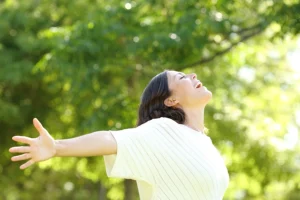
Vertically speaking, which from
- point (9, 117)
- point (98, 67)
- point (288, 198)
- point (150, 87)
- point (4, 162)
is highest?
point (150, 87)

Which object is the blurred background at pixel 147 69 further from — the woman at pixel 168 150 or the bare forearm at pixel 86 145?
the bare forearm at pixel 86 145

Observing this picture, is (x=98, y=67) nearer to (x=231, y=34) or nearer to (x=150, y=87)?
(x=231, y=34)

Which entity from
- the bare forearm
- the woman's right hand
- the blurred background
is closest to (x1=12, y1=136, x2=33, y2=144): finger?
the woman's right hand

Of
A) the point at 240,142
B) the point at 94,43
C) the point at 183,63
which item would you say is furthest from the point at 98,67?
the point at 240,142

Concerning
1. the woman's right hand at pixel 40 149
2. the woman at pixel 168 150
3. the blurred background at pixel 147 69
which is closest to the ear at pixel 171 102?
the woman at pixel 168 150

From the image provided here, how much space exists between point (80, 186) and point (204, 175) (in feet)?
65.8

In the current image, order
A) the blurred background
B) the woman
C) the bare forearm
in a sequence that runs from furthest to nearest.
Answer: the blurred background < the woman < the bare forearm

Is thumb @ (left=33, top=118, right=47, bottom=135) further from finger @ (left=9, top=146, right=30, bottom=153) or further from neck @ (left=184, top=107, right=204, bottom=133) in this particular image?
neck @ (left=184, top=107, right=204, bottom=133)

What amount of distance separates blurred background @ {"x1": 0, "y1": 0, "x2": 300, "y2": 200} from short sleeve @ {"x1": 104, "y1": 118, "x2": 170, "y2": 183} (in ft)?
26.6

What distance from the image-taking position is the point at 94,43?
1316 cm

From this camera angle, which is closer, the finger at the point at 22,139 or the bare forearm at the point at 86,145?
the finger at the point at 22,139

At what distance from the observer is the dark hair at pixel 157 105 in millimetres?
4195

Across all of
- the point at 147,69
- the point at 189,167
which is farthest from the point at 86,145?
the point at 147,69

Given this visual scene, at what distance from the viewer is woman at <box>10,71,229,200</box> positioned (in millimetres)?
3770
